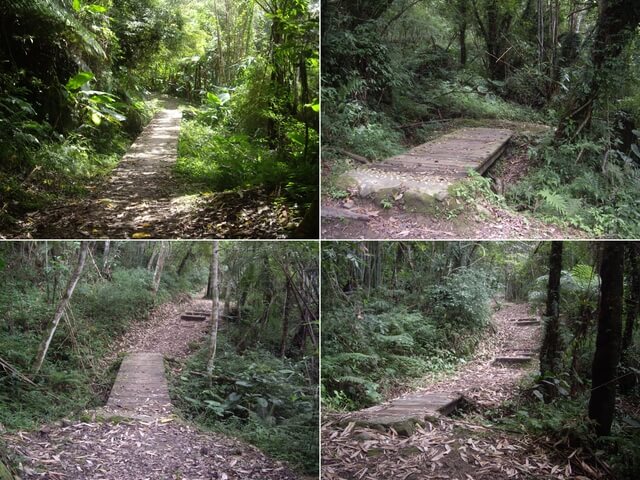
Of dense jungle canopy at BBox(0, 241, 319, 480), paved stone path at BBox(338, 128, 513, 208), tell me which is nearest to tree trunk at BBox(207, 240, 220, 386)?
dense jungle canopy at BBox(0, 241, 319, 480)

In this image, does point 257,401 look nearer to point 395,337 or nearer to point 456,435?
point 395,337

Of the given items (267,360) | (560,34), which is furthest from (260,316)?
(560,34)

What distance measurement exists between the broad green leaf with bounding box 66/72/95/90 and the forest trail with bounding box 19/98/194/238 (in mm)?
Answer: 358

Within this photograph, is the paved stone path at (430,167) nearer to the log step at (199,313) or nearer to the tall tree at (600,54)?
the tall tree at (600,54)

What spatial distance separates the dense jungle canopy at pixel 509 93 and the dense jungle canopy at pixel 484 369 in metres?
0.45

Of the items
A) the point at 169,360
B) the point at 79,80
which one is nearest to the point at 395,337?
the point at 169,360

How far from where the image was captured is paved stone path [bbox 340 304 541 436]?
11.4ft

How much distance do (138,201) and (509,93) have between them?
1.94 meters

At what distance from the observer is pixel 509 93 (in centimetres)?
319

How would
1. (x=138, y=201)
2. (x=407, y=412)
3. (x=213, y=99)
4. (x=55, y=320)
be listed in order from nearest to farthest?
(x=138, y=201) < (x=213, y=99) < (x=55, y=320) < (x=407, y=412)

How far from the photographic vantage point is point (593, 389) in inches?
134

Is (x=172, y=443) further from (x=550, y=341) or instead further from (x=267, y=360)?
(x=550, y=341)

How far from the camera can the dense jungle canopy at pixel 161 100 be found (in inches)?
112

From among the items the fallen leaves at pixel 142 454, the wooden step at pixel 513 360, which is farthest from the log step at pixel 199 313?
the wooden step at pixel 513 360
